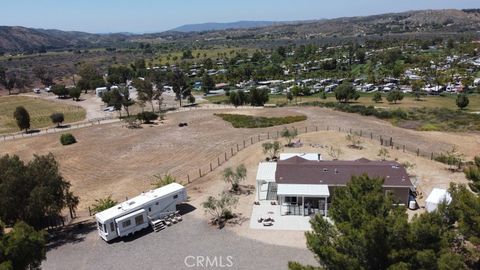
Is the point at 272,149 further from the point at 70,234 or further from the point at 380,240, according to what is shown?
the point at 380,240

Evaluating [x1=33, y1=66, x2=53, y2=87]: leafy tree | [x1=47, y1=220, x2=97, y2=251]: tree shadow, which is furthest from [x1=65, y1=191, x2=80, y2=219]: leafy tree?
[x1=33, y1=66, x2=53, y2=87]: leafy tree

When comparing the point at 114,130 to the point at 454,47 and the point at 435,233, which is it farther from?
the point at 454,47

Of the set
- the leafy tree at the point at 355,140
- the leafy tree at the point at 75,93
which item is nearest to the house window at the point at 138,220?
the leafy tree at the point at 355,140

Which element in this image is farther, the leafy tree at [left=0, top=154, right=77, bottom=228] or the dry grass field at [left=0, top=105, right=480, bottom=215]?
the dry grass field at [left=0, top=105, right=480, bottom=215]

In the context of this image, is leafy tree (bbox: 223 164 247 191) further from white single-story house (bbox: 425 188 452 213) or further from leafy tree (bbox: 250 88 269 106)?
leafy tree (bbox: 250 88 269 106)

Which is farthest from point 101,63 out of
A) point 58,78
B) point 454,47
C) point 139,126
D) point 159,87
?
point 454,47
